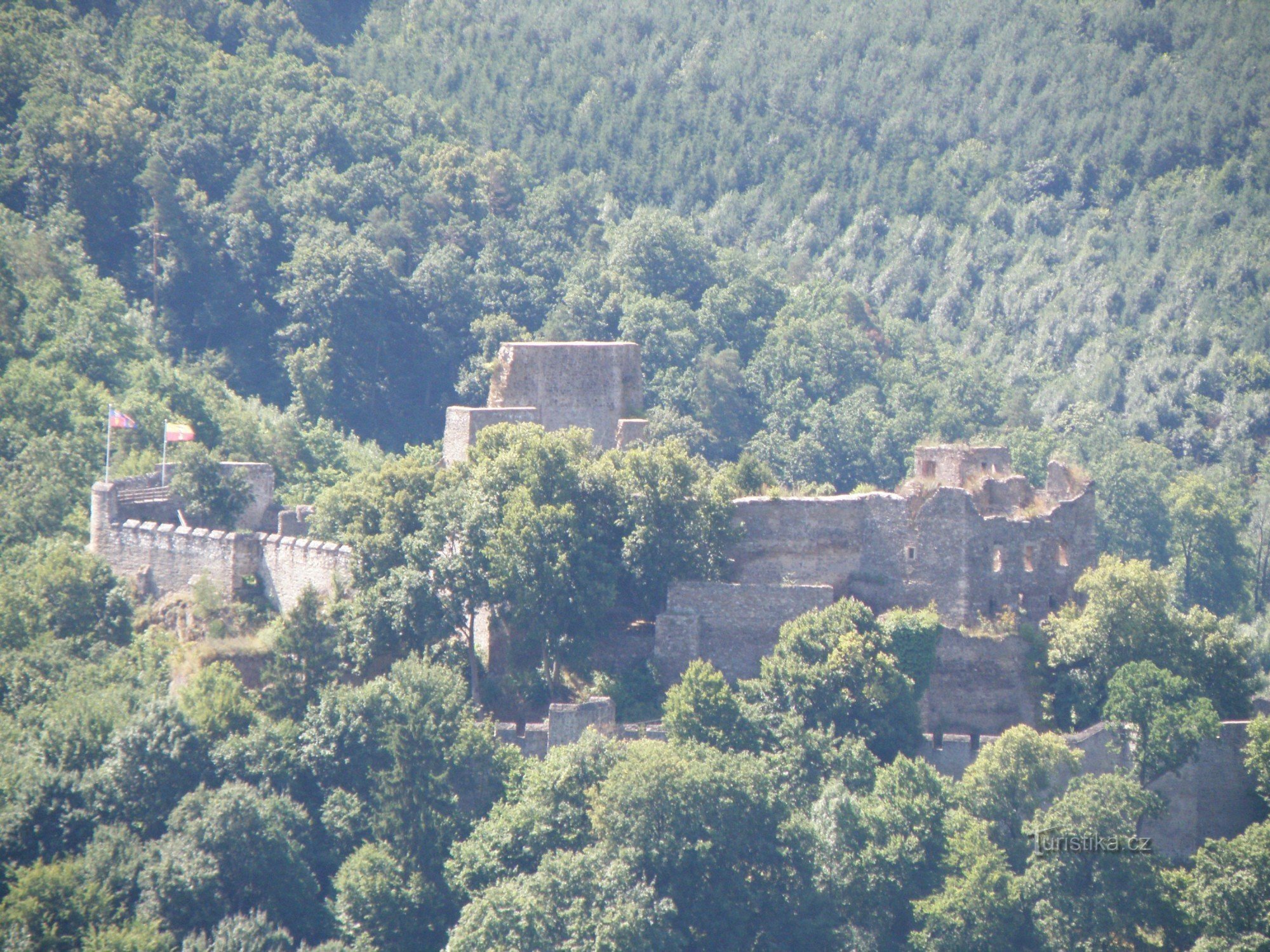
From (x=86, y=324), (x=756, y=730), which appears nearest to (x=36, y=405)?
(x=86, y=324)

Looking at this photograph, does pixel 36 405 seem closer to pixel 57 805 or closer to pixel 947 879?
pixel 57 805

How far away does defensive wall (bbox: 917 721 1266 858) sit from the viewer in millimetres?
40375

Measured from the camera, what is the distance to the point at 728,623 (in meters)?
42.1

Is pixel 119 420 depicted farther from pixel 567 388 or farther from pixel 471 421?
pixel 567 388

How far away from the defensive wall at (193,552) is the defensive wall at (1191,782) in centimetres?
1351

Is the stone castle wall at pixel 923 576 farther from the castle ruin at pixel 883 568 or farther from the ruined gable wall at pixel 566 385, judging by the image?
the ruined gable wall at pixel 566 385

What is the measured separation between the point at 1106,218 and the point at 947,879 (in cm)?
6923

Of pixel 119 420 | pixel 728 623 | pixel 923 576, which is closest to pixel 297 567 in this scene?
pixel 119 420

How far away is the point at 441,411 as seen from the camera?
73.6 meters

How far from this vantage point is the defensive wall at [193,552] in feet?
144

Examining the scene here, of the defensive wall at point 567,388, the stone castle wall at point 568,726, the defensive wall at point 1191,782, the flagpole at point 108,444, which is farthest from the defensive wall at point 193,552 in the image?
the defensive wall at point 1191,782

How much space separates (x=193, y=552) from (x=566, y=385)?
9430 millimetres

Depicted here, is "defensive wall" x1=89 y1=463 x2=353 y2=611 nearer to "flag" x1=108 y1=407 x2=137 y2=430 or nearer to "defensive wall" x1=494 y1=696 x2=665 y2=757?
"flag" x1=108 y1=407 x2=137 y2=430

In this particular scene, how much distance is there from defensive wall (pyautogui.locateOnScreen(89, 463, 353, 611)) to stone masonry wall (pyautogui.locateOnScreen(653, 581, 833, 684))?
7.07m
